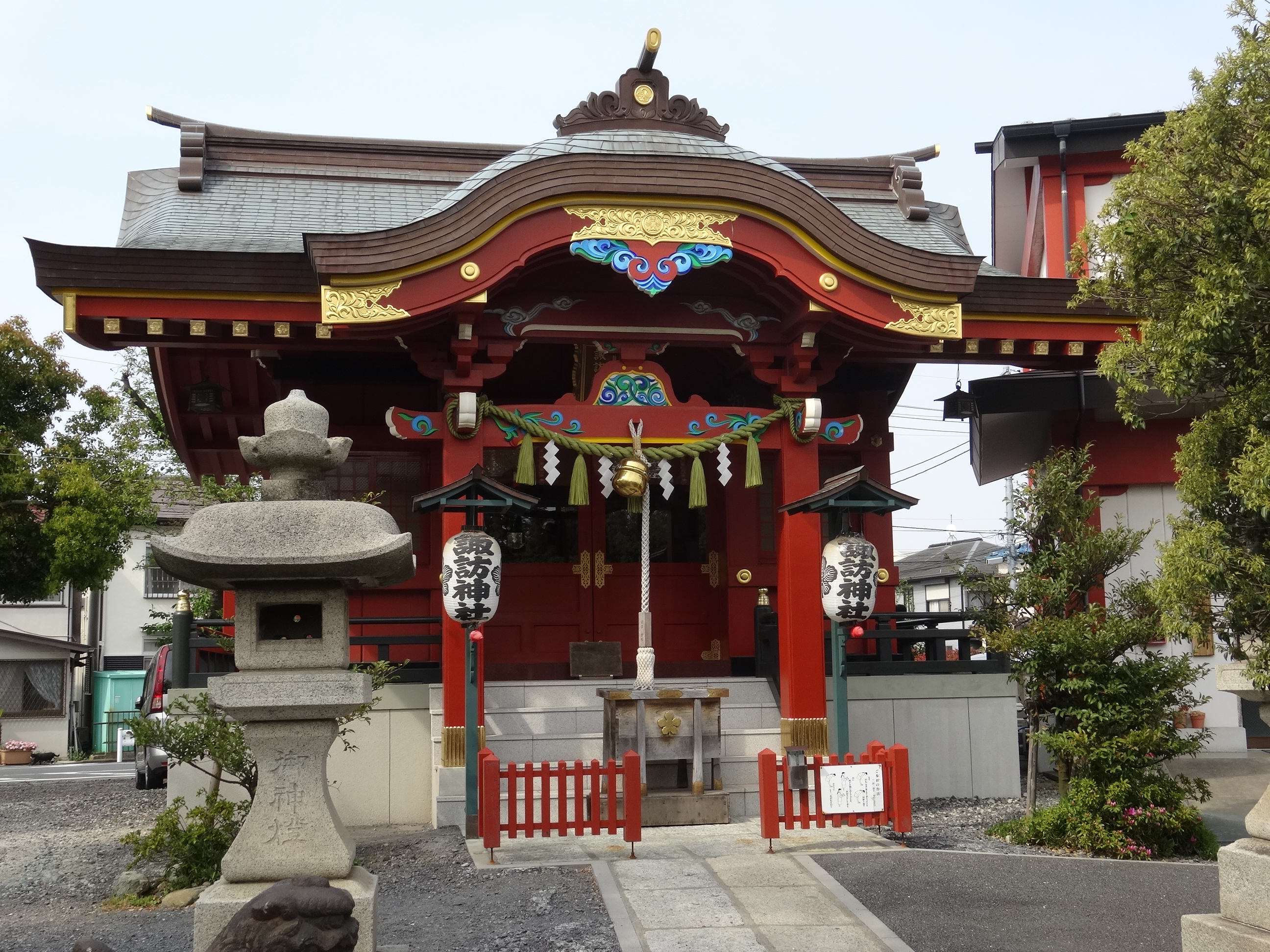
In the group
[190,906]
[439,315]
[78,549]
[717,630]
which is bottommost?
[190,906]

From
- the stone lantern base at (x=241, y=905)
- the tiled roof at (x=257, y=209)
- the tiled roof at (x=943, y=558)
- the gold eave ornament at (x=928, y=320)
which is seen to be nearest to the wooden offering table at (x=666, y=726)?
the stone lantern base at (x=241, y=905)

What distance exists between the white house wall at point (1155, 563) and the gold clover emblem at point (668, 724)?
21.1 ft

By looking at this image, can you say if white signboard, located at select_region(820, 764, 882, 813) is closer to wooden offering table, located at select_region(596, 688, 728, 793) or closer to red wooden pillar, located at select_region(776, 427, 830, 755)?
wooden offering table, located at select_region(596, 688, 728, 793)

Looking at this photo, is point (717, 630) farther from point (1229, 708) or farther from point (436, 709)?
point (1229, 708)

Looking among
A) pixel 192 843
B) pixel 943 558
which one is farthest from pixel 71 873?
pixel 943 558

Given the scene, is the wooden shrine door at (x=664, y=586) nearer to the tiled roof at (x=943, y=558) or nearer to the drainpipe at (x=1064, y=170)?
the drainpipe at (x=1064, y=170)

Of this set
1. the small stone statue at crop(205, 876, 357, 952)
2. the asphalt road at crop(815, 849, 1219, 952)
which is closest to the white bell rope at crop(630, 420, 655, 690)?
the asphalt road at crop(815, 849, 1219, 952)

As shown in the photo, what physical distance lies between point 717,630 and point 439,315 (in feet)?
17.6

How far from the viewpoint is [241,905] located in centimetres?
595

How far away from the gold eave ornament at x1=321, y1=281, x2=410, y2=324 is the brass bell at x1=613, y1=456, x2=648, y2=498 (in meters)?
2.51

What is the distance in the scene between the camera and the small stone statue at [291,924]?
4.93 meters

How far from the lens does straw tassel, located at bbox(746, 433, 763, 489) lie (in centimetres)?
1165

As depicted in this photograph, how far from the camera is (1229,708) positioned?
1384 centimetres

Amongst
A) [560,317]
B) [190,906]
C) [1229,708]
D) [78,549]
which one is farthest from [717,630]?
[78,549]
